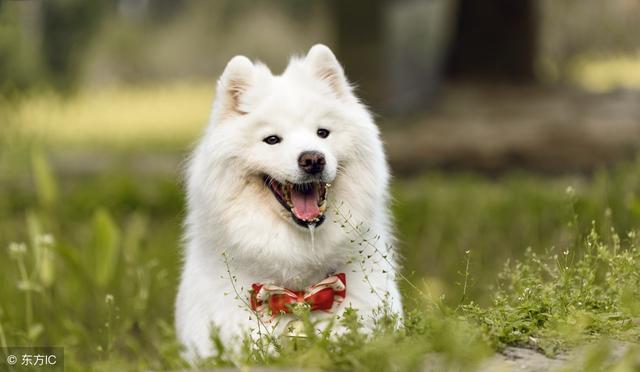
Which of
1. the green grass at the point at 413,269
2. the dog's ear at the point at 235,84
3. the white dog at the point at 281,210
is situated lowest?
the green grass at the point at 413,269

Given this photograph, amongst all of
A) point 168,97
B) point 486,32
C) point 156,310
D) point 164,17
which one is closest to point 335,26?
point 486,32

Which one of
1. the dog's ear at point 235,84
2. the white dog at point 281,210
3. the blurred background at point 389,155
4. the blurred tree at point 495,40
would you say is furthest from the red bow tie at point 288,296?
the blurred tree at point 495,40

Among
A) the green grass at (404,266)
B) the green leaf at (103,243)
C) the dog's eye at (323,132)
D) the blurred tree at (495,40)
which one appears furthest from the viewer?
the blurred tree at (495,40)

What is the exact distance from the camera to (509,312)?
3.78 meters

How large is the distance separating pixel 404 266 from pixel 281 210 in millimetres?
3573

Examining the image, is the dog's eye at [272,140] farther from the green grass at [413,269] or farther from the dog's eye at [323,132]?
the green grass at [413,269]

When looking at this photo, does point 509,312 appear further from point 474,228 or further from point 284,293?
point 474,228

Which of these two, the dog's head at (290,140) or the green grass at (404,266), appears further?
the dog's head at (290,140)

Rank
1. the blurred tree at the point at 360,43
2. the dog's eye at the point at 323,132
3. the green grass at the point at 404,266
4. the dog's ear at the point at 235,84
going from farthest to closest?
1. the blurred tree at the point at 360,43
2. the dog's ear at the point at 235,84
3. the dog's eye at the point at 323,132
4. the green grass at the point at 404,266

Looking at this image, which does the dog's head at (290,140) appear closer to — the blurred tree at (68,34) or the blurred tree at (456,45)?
the blurred tree at (456,45)

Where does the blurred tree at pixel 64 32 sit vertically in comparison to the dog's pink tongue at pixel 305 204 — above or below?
above

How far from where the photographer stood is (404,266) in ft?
25.4

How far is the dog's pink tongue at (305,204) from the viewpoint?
4230 mm

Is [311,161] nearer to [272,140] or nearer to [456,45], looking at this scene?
[272,140]
